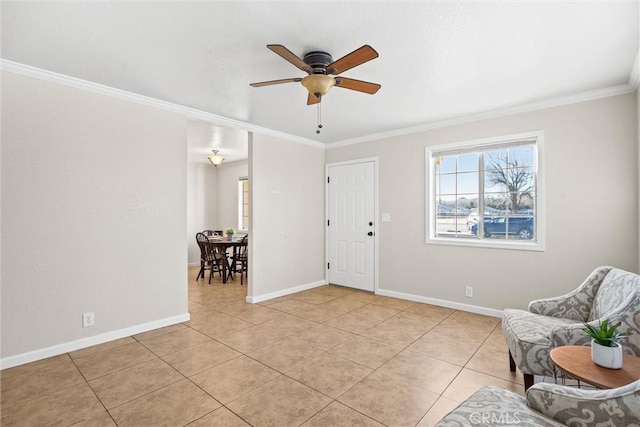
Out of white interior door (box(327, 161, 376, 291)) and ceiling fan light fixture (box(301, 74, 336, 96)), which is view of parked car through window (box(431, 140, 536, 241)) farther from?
ceiling fan light fixture (box(301, 74, 336, 96))

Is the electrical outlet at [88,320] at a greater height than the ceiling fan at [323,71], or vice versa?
the ceiling fan at [323,71]

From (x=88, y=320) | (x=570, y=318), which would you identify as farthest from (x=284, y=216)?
(x=570, y=318)

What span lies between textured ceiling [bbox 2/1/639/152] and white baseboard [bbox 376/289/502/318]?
2.52 metres

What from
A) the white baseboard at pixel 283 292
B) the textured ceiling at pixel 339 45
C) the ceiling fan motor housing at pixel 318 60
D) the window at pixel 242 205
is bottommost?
the white baseboard at pixel 283 292

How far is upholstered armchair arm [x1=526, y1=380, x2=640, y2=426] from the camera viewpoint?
1113mm

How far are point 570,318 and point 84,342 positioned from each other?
4.29 metres

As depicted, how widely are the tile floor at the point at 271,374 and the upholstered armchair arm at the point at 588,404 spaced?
83 cm

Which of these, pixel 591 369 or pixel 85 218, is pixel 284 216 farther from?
pixel 591 369

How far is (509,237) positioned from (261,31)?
361cm

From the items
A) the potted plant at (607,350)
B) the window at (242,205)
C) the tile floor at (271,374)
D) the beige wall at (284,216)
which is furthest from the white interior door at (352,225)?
the potted plant at (607,350)

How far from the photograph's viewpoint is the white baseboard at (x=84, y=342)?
8.61 feet

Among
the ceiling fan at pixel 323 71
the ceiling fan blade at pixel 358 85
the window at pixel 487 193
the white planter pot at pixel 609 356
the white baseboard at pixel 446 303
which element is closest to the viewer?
the white planter pot at pixel 609 356

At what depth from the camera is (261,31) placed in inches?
85.0

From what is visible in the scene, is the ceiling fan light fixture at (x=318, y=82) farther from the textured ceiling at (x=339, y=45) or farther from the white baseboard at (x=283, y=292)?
the white baseboard at (x=283, y=292)
